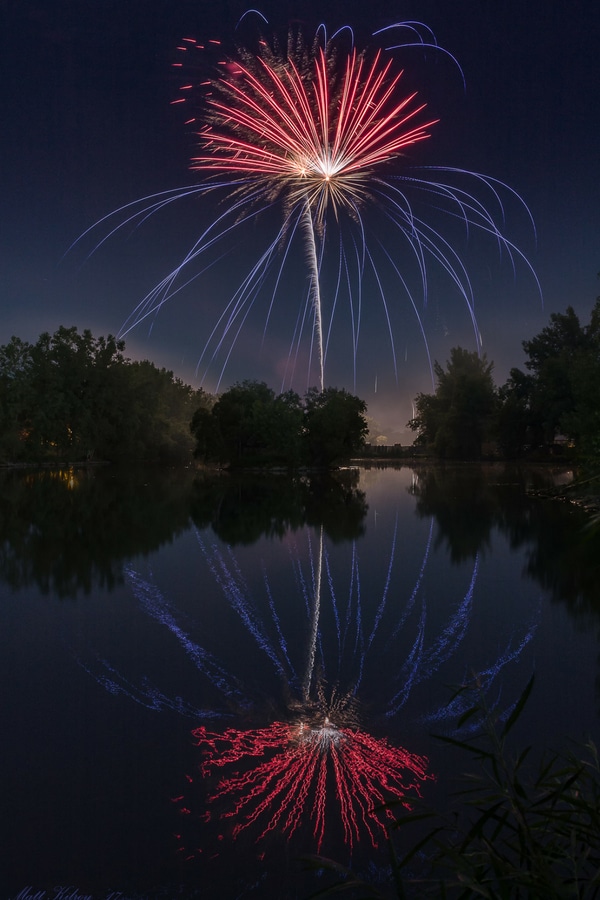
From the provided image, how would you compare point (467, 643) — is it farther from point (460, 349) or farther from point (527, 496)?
point (460, 349)

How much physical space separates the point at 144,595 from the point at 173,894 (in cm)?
771

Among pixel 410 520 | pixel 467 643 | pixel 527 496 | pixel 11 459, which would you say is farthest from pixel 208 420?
pixel 467 643

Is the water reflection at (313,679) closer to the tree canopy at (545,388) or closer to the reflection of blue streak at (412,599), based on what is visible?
the reflection of blue streak at (412,599)

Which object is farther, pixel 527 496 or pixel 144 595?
pixel 527 496

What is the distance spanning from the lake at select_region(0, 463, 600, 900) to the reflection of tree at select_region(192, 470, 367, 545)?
2.10 meters

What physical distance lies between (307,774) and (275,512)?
18908 mm

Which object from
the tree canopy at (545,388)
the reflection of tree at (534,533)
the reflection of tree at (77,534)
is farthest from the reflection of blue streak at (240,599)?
the tree canopy at (545,388)

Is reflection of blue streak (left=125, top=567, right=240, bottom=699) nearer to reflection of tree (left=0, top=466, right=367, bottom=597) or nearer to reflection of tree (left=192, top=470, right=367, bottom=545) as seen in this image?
reflection of tree (left=0, top=466, right=367, bottom=597)

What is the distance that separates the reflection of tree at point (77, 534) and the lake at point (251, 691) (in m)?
0.13

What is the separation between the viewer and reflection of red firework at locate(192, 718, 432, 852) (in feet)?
15.2


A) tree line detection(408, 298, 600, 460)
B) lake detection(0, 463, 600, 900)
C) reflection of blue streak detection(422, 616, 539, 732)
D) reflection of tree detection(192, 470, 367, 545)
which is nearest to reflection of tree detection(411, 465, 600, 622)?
lake detection(0, 463, 600, 900)

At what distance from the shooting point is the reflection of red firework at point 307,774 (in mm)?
4637

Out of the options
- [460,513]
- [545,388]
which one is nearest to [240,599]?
[460,513]

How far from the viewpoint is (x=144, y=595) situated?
1129 cm
